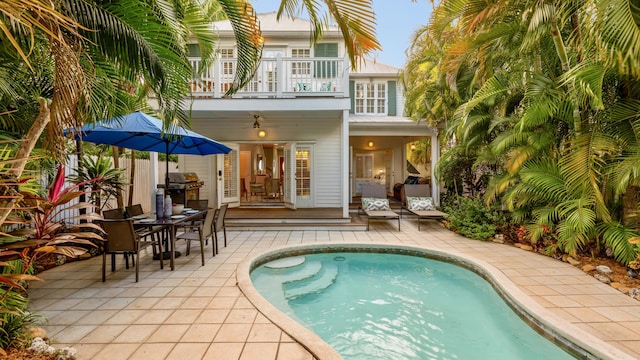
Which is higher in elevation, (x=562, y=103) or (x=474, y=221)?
(x=562, y=103)

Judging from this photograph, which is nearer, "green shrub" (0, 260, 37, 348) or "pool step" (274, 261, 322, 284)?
"green shrub" (0, 260, 37, 348)

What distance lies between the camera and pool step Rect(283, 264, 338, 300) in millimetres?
4280

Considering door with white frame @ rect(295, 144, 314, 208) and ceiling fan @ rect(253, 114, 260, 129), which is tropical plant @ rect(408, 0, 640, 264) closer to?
door with white frame @ rect(295, 144, 314, 208)

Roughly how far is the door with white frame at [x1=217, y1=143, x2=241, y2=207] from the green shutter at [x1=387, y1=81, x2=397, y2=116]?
6.42 metres

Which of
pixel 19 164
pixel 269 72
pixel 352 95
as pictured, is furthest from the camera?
pixel 352 95

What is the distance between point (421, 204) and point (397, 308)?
455cm

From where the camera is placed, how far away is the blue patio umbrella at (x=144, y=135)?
4.22 meters

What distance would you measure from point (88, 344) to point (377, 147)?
1318 centimetres

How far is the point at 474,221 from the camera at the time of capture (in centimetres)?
647

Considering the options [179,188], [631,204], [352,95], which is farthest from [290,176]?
[631,204]

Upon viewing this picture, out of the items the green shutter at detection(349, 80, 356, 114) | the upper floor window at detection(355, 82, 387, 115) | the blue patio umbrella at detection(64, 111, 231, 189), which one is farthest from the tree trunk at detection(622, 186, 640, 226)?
the green shutter at detection(349, 80, 356, 114)

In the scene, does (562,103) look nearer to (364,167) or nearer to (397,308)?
(397,308)

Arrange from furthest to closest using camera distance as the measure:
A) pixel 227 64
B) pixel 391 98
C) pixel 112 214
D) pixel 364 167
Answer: pixel 364 167 → pixel 391 98 → pixel 227 64 → pixel 112 214

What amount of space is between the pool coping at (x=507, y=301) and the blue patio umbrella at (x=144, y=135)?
230 cm
